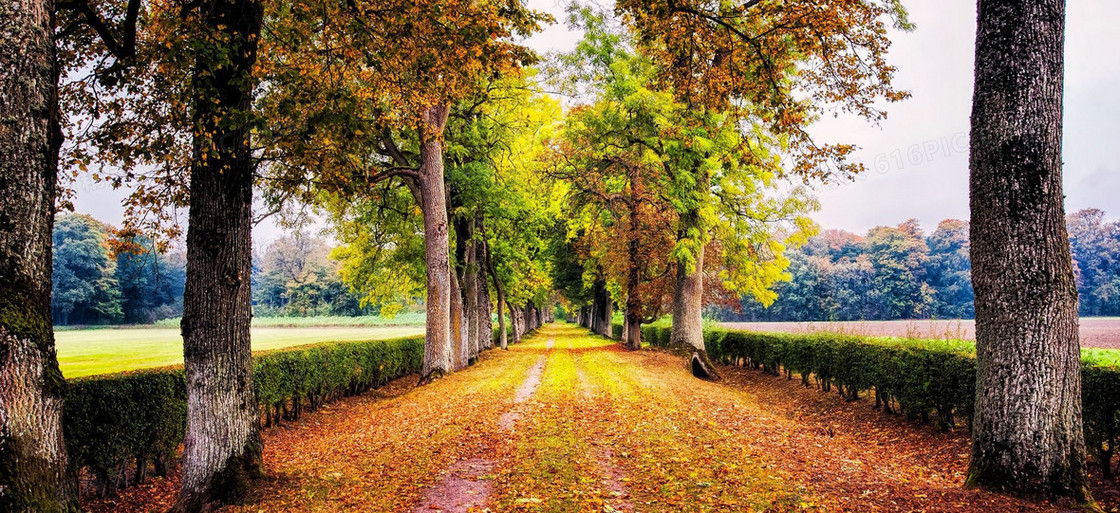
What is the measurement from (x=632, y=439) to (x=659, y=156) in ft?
40.8

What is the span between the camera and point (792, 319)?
73500mm

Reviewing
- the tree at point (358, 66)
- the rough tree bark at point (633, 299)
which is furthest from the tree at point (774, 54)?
the rough tree bark at point (633, 299)

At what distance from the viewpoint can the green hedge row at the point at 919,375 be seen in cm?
592

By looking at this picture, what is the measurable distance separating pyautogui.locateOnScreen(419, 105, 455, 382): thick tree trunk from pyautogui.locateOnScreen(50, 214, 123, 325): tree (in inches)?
1674

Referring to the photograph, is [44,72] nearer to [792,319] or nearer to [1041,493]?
[1041,493]

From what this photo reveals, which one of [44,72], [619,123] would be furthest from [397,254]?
[44,72]

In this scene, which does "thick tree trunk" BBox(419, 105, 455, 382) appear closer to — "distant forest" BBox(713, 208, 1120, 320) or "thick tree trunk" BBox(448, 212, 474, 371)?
"thick tree trunk" BBox(448, 212, 474, 371)

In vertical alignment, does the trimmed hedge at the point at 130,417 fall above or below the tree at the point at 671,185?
below

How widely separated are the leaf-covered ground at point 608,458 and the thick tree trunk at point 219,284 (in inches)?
22.6

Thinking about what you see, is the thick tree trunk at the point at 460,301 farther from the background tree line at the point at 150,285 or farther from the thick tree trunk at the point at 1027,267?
the thick tree trunk at the point at 1027,267

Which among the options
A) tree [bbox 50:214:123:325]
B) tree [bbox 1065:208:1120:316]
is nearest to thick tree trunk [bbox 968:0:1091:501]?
tree [bbox 1065:208:1120:316]

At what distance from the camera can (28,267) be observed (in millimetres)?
3340

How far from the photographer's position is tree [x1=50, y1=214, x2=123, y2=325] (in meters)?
47.3

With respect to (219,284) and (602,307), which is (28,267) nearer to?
(219,284)
